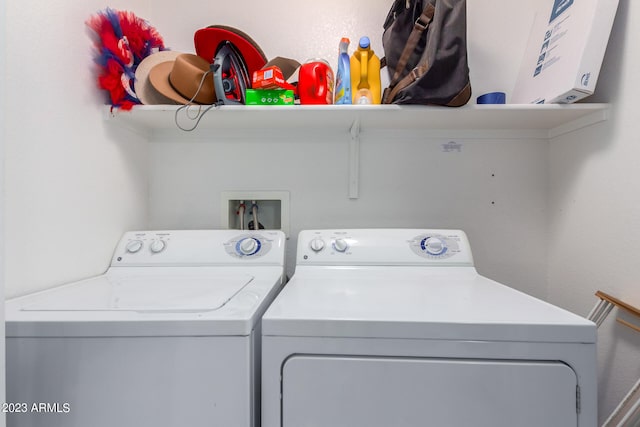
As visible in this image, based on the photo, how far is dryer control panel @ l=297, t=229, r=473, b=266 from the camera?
117cm

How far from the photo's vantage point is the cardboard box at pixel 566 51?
0.99m

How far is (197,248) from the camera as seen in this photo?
3.92ft

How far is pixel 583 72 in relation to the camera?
1.00 m

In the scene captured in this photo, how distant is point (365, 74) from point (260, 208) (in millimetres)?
790

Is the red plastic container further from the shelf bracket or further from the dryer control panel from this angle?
the dryer control panel

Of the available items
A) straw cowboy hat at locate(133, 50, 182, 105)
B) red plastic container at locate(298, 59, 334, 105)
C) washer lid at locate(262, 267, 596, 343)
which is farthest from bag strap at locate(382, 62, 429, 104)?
straw cowboy hat at locate(133, 50, 182, 105)

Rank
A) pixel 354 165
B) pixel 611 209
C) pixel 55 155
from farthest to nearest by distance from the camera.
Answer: pixel 354 165, pixel 611 209, pixel 55 155

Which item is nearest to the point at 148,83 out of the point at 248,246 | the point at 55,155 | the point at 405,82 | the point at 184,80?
the point at 184,80

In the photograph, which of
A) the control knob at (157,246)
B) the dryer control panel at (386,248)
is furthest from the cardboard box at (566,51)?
the control knob at (157,246)

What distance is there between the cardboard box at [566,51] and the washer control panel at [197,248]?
3.89ft

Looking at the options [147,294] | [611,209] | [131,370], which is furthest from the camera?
[611,209]

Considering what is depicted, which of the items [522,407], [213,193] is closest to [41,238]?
[213,193]

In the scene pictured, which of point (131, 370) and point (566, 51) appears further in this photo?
point (566, 51)

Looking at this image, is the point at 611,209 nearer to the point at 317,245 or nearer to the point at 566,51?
the point at 566,51
